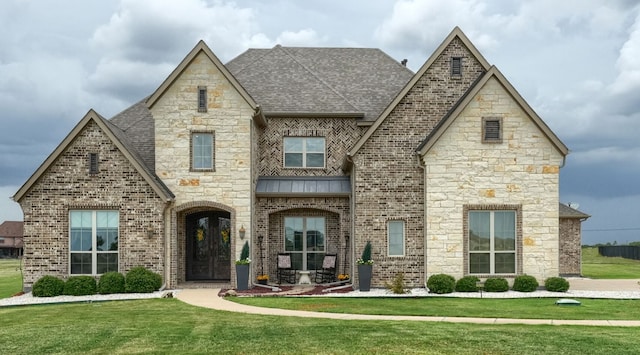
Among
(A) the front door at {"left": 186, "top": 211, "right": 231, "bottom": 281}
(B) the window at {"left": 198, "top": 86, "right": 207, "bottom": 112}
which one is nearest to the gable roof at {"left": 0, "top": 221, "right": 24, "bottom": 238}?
(A) the front door at {"left": 186, "top": 211, "right": 231, "bottom": 281}

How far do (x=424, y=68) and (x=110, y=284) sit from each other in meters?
13.3

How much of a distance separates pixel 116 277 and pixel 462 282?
11.6 meters

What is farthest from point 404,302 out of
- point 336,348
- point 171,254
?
point 171,254

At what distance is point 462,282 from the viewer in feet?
69.3

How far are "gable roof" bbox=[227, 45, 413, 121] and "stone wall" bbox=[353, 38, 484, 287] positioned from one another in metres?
3.07

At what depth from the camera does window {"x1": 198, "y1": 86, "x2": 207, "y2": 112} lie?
22.9 metres

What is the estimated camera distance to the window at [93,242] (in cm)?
2211

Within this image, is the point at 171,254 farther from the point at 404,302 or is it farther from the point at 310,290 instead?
the point at 404,302

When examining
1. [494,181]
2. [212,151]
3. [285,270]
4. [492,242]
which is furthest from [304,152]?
[492,242]

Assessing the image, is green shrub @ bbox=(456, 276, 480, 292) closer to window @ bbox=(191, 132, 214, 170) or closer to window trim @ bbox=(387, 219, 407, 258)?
window trim @ bbox=(387, 219, 407, 258)

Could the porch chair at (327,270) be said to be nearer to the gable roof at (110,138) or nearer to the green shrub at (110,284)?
the gable roof at (110,138)

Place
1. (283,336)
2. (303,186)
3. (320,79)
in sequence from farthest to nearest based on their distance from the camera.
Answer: (320,79)
(303,186)
(283,336)

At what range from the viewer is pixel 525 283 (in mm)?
21094

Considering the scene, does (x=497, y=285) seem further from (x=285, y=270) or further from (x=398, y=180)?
(x=285, y=270)
